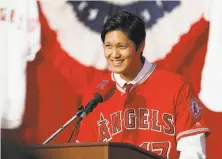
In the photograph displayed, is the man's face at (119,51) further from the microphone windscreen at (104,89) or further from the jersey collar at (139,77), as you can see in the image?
the microphone windscreen at (104,89)

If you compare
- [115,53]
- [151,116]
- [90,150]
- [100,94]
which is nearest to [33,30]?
[115,53]

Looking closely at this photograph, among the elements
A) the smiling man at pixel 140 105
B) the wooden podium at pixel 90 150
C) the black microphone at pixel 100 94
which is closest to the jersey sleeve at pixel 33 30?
the smiling man at pixel 140 105

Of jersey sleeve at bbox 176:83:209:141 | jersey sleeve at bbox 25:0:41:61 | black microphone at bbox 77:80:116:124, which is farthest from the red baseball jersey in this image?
jersey sleeve at bbox 25:0:41:61

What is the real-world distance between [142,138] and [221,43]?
862 millimetres

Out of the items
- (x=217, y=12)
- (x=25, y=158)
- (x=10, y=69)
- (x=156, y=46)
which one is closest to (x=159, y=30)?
(x=156, y=46)

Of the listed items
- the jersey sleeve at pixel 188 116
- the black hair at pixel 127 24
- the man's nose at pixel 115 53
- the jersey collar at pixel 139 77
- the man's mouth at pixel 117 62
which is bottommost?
the jersey sleeve at pixel 188 116

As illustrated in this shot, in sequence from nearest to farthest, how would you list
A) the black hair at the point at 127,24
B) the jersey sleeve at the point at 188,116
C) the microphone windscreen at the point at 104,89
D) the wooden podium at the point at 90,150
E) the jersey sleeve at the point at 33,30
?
the wooden podium at the point at 90,150
the microphone windscreen at the point at 104,89
the jersey sleeve at the point at 188,116
the black hair at the point at 127,24
the jersey sleeve at the point at 33,30

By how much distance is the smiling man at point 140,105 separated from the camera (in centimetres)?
262

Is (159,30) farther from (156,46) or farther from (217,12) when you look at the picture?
(217,12)

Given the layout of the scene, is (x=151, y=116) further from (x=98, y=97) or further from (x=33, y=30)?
(x=33, y=30)

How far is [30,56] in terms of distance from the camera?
134 inches

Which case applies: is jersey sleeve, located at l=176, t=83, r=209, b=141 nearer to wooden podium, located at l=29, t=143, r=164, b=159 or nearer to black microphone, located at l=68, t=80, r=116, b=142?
black microphone, located at l=68, t=80, r=116, b=142

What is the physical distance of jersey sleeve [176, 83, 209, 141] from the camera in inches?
102

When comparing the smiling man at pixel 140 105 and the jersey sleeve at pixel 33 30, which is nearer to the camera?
the smiling man at pixel 140 105
